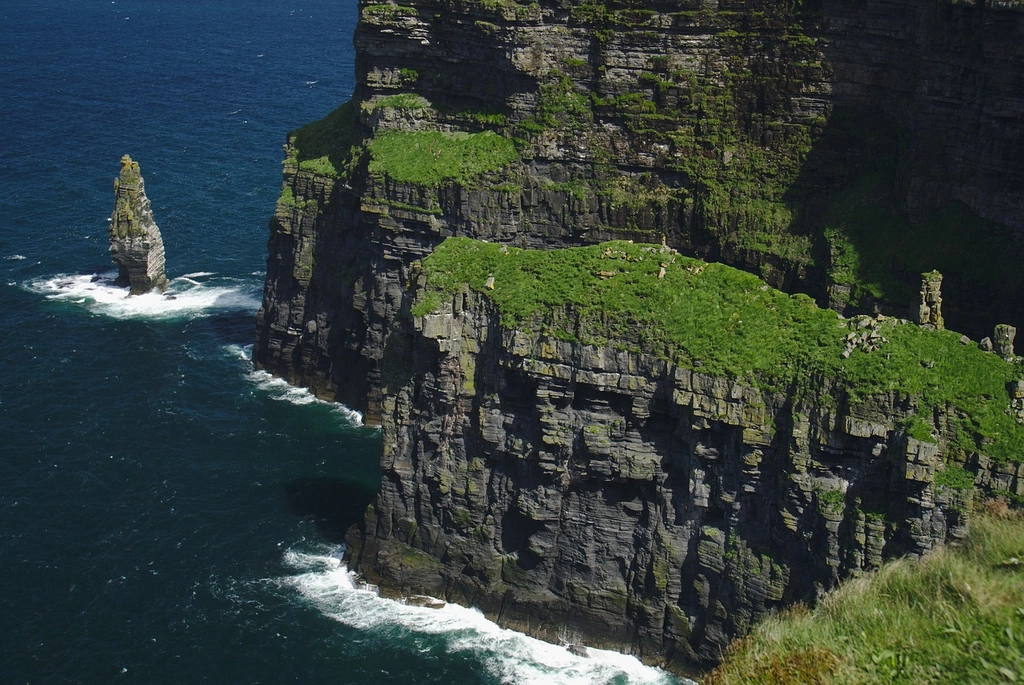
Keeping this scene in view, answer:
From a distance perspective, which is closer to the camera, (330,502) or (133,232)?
(330,502)

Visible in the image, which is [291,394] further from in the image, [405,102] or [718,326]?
[718,326]

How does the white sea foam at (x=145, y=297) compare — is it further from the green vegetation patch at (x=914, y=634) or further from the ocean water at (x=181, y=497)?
the green vegetation patch at (x=914, y=634)

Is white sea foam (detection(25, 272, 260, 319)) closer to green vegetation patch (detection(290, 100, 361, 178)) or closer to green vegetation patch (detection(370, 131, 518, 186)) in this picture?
green vegetation patch (detection(290, 100, 361, 178))

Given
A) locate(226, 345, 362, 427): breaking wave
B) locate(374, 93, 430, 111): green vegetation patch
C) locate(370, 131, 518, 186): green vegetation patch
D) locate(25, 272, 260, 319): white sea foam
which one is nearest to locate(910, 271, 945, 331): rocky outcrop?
locate(370, 131, 518, 186): green vegetation patch

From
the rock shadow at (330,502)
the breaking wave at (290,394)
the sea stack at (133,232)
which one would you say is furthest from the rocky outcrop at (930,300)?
the sea stack at (133,232)

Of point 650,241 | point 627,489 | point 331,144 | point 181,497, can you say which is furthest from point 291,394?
point 627,489

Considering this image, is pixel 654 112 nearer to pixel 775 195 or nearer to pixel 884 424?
pixel 775 195
